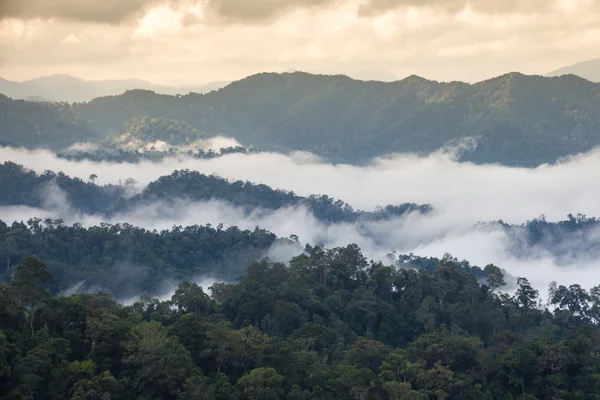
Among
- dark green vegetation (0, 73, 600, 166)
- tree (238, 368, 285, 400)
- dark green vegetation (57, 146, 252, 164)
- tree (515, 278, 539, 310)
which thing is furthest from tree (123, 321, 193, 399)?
dark green vegetation (0, 73, 600, 166)

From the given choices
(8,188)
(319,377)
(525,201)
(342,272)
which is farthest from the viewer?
(525,201)

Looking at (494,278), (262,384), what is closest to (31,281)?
(262,384)

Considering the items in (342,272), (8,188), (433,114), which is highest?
(433,114)

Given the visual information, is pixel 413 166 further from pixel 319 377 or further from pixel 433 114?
pixel 319 377

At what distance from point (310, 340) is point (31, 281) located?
43.8 feet

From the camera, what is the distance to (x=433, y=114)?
19175cm

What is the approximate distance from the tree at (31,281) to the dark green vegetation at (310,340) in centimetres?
6

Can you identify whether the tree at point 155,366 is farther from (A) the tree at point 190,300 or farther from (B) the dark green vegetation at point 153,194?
(B) the dark green vegetation at point 153,194

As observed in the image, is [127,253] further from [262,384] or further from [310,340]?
[262,384]

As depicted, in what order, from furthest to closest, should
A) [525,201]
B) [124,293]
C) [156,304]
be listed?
[525,201]
[124,293]
[156,304]

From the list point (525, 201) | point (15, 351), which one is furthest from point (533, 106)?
point (15, 351)

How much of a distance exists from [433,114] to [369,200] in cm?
4024

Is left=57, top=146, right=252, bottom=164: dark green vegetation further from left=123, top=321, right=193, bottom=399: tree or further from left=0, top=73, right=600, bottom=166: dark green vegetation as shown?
left=123, top=321, right=193, bottom=399: tree

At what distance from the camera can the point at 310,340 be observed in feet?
158
